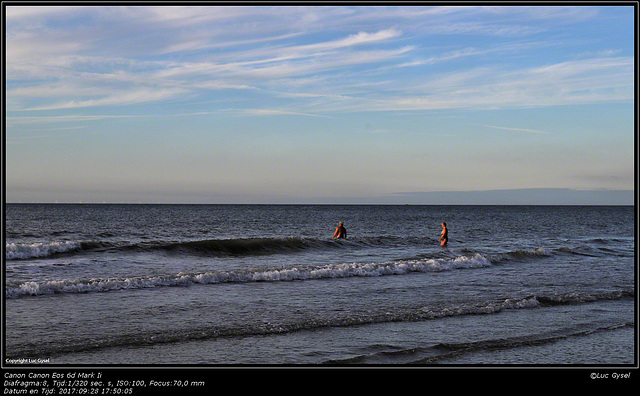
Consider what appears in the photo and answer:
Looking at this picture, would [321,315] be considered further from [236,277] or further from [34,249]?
[34,249]

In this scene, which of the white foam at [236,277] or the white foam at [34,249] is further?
the white foam at [34,249]

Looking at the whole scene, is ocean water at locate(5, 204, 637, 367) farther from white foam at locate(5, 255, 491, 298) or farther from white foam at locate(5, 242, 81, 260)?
white foam at locate(5, 242, 81, 260)

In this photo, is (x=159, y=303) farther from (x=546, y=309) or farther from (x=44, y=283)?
(x=546, y=309)

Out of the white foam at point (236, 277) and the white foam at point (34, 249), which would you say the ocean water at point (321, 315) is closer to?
the white foam at point (236, 277)

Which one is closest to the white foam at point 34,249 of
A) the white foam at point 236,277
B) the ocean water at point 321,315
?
the ocean water at point 321,315

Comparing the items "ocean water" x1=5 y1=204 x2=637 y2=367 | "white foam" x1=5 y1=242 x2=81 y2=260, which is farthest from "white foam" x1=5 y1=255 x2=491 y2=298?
"white foam" x1=5 y1=242 x2=81 y2=260

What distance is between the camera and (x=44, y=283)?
13352 millimetres

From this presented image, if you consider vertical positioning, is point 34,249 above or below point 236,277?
above

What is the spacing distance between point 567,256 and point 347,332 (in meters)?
19.8

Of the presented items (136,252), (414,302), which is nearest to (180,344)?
(414,302)

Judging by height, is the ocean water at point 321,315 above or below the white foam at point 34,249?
below

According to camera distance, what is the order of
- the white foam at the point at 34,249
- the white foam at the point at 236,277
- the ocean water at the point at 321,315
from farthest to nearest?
the white foam at the point at 34,249 < the white foam at the point at 236,277 < the ocean water at the point at 321,315

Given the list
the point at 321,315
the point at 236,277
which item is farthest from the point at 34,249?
the point at 321,315
